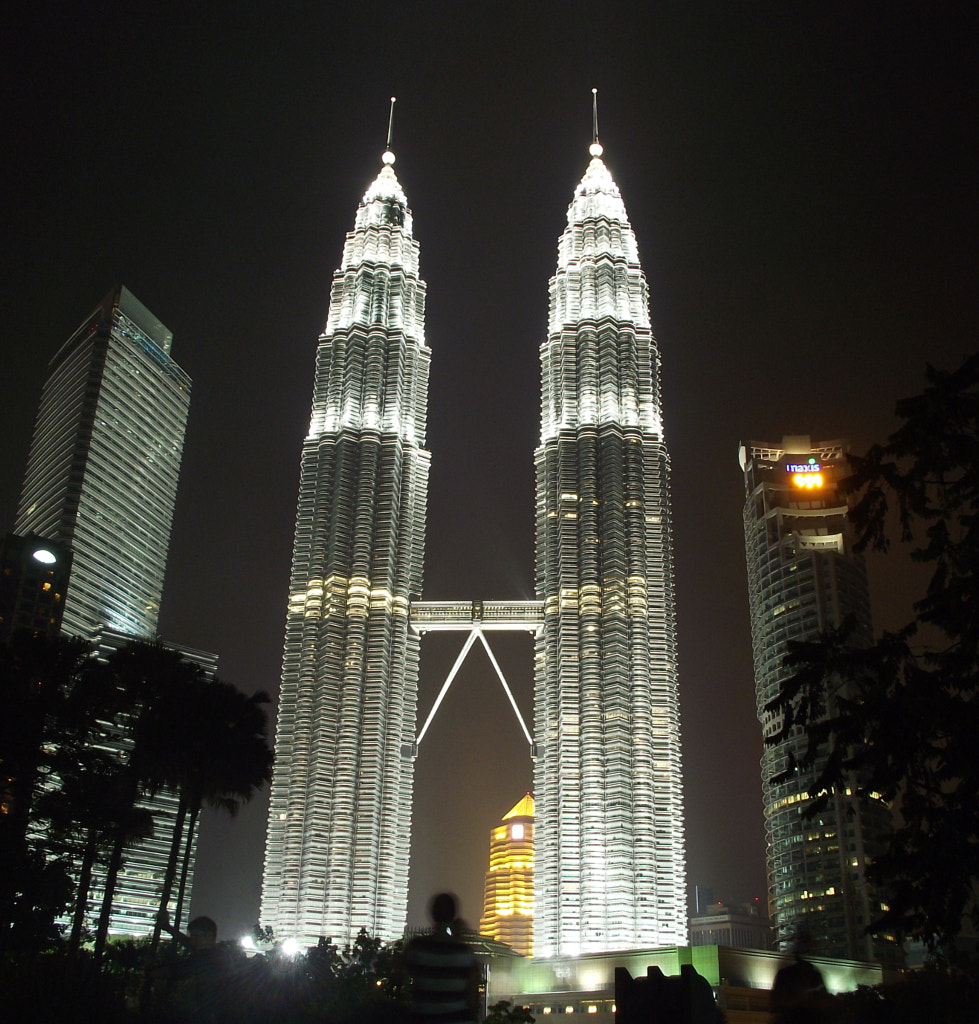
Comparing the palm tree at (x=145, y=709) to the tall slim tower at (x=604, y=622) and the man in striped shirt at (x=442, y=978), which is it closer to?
the man in striped shirt at (x=442, y=978)

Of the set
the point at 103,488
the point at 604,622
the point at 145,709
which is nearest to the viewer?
the point at 145,709

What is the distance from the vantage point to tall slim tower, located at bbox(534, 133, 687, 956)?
112 m

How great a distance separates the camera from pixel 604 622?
403 ft

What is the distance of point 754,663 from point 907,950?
142 ft

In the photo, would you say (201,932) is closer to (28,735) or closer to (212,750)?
(28,735)

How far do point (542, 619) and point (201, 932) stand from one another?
109439mm

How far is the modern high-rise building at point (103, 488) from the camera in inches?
6934

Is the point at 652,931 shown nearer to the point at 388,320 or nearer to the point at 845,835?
the point at 845,835

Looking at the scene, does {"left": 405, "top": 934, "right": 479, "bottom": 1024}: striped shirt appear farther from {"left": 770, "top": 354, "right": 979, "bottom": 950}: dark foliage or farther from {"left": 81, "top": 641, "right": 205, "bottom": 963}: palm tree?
{"left": 81, "top": 641, "right": 205, "bottom": 963}: palm tree

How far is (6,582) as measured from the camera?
140500 millimetres

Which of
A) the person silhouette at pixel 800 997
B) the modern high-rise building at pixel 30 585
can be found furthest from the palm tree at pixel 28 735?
the modern high-rise building at pixel 30 585

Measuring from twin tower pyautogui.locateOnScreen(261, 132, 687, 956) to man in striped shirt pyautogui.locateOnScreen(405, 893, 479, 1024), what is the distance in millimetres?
104087

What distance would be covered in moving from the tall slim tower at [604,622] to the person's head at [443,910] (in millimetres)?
103446

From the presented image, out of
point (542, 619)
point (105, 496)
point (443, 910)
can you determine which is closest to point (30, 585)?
point (105, 496)
